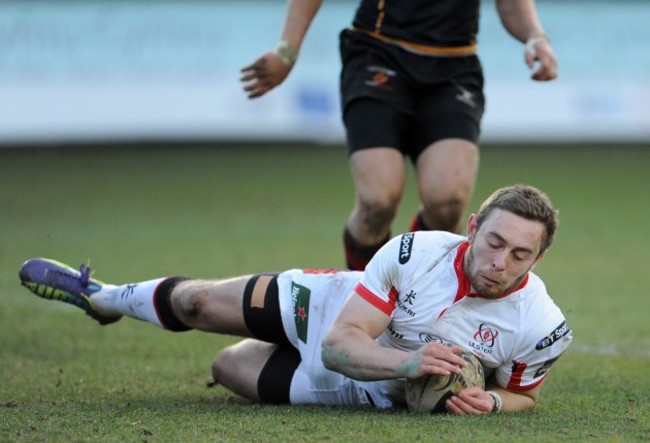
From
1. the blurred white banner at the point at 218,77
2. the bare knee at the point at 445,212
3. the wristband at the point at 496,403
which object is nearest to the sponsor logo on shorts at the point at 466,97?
the bare knee at the point at 445,212

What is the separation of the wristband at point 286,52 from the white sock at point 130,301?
1.57 m

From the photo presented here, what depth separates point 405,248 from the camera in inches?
193

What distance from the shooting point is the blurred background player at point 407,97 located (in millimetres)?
6812

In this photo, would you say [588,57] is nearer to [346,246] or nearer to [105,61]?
[105,61]

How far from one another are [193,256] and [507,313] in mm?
6495

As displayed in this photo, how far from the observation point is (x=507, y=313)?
484 cm

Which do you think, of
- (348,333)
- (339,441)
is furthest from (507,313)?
(339,441)

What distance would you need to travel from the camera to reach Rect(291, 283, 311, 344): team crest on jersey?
5352 millimetres

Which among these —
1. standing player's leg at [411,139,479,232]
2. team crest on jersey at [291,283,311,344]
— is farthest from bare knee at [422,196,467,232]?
team crest on jersey at [291,283,311,344]

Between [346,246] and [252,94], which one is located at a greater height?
[252,94]

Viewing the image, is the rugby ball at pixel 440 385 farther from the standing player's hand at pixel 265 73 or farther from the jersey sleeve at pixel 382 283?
the standing player's hand at pixel 265 73

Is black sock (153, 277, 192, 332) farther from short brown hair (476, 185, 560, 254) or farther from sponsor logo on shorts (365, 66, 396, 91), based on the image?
sponsor logo on shorts (365, 66, 396, 91)

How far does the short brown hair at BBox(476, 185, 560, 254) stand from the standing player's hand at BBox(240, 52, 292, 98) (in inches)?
84.8

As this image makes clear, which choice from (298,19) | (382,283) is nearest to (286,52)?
(298,19)
